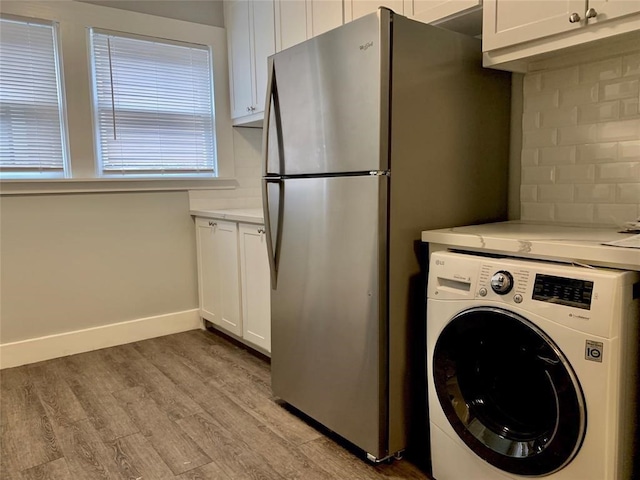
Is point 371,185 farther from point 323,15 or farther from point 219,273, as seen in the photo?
point 219,273

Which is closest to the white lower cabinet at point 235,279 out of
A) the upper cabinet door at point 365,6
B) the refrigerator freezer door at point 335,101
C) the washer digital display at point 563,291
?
the refrigerator freezer door at point 335,101

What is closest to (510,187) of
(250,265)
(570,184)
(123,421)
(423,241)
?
(570,184)

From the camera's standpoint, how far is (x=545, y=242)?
142cm

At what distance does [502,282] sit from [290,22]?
2082 mm

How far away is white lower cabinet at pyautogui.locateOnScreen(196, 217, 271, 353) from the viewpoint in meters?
2.74

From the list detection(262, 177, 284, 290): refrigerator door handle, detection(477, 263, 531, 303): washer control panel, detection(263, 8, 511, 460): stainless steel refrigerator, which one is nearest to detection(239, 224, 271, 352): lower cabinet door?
detection(262, 177, 284, 290): refrigerator door handle

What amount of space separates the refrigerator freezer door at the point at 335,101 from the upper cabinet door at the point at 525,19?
41cm

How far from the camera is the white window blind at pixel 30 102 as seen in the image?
2.84m

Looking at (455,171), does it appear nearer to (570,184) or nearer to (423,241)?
(423,241)

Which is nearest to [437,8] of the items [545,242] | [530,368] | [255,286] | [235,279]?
[545,242]

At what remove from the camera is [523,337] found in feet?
4.73

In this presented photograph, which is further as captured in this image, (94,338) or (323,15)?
(94,338)

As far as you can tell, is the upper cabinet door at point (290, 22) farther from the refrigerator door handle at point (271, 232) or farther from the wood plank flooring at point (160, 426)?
the wood plank flooring at point (160, 426)

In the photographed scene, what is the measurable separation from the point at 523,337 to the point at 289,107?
1275 millimetres
